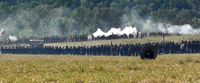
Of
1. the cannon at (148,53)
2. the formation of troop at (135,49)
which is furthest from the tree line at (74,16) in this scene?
the cannon at (148,53)

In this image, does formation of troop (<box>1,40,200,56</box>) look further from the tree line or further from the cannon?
the tree line

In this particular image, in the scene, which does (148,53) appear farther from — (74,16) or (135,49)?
(74,16)

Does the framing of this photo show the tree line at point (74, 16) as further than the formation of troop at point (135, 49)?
Yes

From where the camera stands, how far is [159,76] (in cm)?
2022

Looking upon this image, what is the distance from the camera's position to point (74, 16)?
142250 millimetres

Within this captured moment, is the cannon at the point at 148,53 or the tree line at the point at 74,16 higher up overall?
the tree line at the point at 74,16

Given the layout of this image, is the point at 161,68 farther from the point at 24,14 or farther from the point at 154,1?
the point at 154,1

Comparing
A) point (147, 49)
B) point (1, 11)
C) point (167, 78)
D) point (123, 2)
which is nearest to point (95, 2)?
point (123, 2)

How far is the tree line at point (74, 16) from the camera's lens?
440 ft

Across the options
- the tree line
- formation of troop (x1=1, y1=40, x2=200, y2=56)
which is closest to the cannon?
formation of troop (x1=1, y1=40, x2=200, y2=56)

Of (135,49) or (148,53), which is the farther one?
(135,49)

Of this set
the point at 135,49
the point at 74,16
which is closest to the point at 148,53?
the point at 135,49

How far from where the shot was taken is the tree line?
440 feet

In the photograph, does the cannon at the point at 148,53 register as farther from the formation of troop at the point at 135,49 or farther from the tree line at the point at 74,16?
the tree line at the point at 74,16
